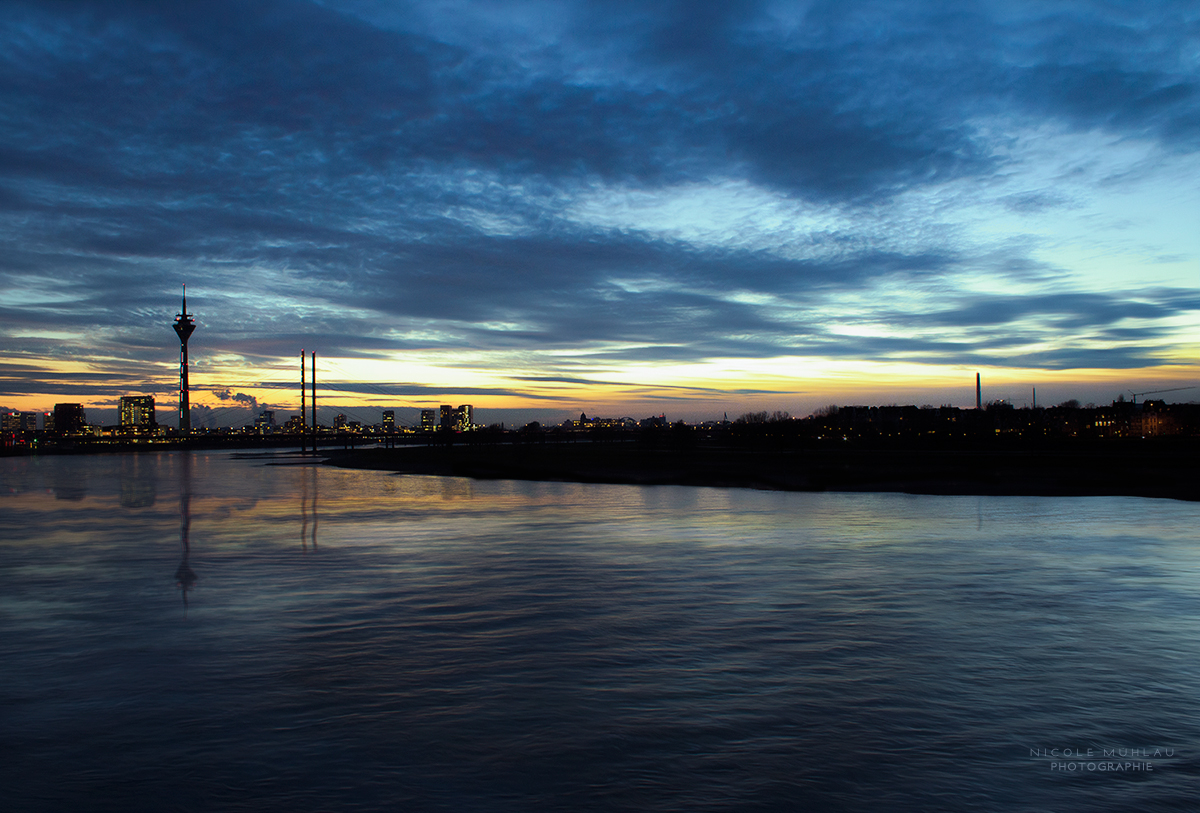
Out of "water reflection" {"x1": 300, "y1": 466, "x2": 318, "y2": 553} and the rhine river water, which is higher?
"water reflection" {"x1": 300, "y1": 466, "x2": 318, "y2": 553}

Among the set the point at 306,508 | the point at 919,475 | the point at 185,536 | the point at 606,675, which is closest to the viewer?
the point at 606,675

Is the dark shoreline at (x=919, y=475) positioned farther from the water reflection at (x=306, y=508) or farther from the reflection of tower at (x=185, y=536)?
the reflection of tower at (x=185, y=536)

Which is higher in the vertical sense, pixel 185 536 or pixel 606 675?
pixel 185 536

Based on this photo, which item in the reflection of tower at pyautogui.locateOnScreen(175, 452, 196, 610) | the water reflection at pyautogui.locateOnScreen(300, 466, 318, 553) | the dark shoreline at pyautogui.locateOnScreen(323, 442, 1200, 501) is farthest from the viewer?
the dark shoreline at pyautogui.locateOnScreen(323, 442, 1200, 501)

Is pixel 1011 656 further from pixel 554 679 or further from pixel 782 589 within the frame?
pixel 554 679

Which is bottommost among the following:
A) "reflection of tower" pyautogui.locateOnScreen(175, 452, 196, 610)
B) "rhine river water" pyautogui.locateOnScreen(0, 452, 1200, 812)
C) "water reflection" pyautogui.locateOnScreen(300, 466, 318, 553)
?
"rhine river water" pyautogui.locateOnScreen(0, 452, 1200, 812)

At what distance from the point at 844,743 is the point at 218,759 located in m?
6.11

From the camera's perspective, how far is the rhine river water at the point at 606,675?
6934mm

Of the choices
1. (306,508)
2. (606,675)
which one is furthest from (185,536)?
(606,675)

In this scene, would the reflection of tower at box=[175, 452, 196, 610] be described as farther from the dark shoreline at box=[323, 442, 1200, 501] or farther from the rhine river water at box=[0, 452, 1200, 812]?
the dark shoreline at box=[323, 442, 1200, 501]

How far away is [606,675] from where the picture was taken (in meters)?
10.0

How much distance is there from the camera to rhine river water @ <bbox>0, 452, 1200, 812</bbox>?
6.93 m

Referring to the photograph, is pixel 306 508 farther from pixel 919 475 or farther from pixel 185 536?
pixel 919 475

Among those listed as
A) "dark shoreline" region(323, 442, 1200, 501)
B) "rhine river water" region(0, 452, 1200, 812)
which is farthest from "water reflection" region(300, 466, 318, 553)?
"dark shoreline" region(323, 442, 1200, 501)
